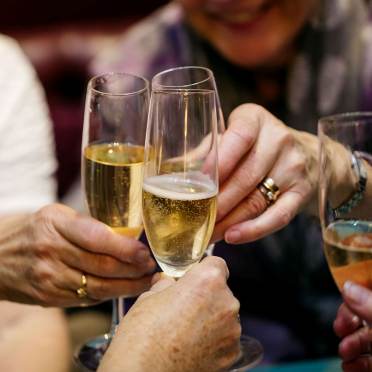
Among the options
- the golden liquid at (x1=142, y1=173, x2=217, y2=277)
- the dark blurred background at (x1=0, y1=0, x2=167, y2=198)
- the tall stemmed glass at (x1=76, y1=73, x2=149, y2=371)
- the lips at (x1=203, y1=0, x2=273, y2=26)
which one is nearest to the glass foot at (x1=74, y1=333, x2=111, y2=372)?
the tall stemmed glass at (x1=76, y1=73, x2=149, y2=371)

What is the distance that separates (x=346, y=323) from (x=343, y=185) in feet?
0.62

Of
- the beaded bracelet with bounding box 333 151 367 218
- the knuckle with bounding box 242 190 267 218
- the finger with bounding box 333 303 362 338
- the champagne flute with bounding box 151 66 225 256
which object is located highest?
the champagne flute with bounding box 151 66 225 256

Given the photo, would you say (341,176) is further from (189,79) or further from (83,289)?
(83,289)

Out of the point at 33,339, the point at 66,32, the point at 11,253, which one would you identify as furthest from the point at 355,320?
the point at 66,32

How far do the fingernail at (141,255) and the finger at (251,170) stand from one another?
0.37 feet

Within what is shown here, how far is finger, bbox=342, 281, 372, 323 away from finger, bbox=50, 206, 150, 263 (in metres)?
0.32

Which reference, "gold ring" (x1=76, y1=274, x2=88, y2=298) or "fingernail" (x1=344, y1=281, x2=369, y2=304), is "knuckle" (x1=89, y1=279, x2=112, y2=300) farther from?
"fingernail" (x1=344, y1=281, x2=369, y2=304)

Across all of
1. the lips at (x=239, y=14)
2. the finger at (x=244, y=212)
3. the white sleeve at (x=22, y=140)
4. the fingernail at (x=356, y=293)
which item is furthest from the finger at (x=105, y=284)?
the lips at (x=239, y=14)

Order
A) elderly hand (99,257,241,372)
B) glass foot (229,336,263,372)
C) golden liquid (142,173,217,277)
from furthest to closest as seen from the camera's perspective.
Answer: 1. glass foot (229,336,263,372)
2. golden liquid (142,173,217,277)
3. elderly hand (99,257,241,372)

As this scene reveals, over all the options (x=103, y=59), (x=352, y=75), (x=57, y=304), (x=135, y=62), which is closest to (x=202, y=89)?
(x=57, y=304)

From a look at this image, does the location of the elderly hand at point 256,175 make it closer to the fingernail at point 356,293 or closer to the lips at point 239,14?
Answer: the fingernail at point 356,293

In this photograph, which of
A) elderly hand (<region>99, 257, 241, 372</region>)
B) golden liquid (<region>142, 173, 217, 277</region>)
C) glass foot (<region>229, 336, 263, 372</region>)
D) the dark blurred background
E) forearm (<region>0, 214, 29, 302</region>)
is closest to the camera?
elderly hand (<region>99, 257, 241, 372</region>)

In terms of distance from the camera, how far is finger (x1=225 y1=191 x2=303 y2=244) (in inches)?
38.6

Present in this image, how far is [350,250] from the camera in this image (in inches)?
Result: 31.7
